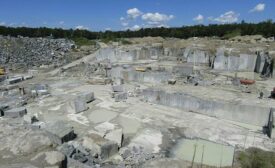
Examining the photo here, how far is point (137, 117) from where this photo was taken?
13.9 metres

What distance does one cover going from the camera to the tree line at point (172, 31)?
49281 mm

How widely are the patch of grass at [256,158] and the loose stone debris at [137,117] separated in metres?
0.31

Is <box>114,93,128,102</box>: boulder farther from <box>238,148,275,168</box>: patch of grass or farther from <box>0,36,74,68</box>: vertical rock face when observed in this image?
<box>0,36,74,68</box>: vertical rock face

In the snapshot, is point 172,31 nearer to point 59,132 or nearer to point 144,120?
point 144,120

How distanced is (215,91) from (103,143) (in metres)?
10.8

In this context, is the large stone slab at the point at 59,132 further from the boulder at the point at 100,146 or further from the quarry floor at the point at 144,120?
the quarry floor at the point at 144,120

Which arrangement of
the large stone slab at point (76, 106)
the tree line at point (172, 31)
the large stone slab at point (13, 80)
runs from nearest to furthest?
1. the large stone slab at point (76, 106)
2. the large stone slab at point (13, 80)
3. the tree line at point (172, 31)

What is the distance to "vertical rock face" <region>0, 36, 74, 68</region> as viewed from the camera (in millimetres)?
30766

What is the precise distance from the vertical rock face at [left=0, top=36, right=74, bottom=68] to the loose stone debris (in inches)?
177

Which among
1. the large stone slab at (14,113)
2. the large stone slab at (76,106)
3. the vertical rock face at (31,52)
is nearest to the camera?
the large stone slab at (14,113)

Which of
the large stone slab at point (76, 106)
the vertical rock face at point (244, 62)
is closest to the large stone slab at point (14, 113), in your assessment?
the large stone slab at point (76, 106)

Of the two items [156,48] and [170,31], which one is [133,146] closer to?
[156,48]

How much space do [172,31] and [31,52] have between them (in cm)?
3342

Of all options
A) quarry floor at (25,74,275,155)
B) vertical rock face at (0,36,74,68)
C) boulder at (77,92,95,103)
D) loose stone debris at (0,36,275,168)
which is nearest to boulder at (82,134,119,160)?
loose stone debris at (0,36,275,168)
